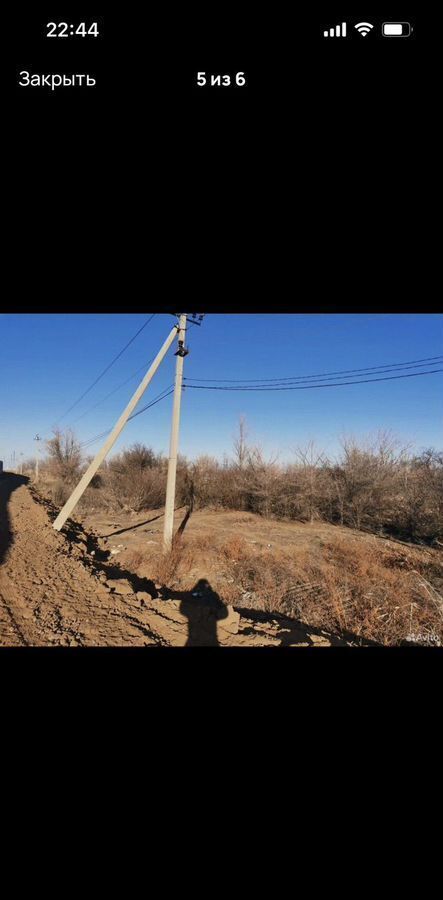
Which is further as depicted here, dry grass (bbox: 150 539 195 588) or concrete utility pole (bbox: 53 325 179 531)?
concrete utility pole (bbox: 53 325 179 531)

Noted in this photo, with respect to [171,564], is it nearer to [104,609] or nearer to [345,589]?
[104,609]

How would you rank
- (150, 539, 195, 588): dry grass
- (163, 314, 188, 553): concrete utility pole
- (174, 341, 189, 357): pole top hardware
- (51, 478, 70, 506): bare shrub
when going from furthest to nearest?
(51, 478, 70, 506): bare shrub < (174, 341, 189, 357): pole top hardware < (163, 314, 188, 553): concrete utility pole < (150, 539, 195, 588): dry grass

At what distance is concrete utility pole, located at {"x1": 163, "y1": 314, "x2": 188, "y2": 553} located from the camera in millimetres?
4957
